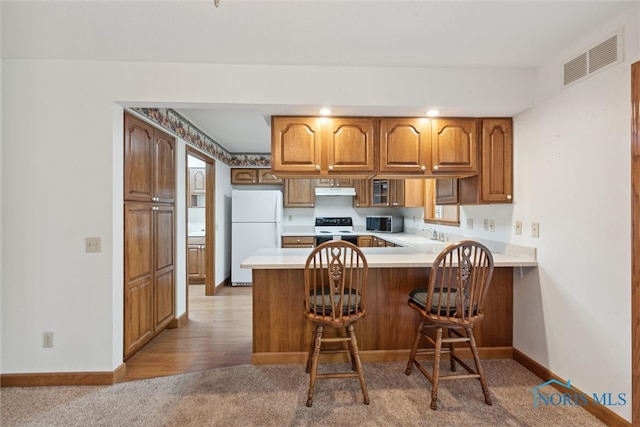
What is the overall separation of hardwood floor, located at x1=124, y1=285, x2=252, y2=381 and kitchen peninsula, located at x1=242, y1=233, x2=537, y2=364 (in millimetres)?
397

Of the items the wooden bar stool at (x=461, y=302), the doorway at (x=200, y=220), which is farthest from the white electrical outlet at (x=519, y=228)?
the doorway at (x=200, y=220)

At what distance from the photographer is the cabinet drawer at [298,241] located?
497 cm

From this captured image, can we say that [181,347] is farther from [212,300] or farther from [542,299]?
[542,299]

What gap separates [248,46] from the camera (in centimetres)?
195

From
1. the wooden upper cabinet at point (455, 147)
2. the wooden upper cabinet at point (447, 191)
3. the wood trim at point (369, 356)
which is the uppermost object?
the wooden upper cabinet at point (455, 147)

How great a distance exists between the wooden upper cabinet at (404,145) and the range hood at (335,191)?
107 inches

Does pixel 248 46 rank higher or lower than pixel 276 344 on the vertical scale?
higher

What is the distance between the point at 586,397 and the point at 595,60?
2041 millimetres

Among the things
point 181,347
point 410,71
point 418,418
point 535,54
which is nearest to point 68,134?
point 181,347

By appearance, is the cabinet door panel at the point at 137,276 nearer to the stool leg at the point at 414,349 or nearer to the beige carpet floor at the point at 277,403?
the beige carpet floor at the point at 277,403

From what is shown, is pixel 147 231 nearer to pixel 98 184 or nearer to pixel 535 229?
pixel 98 184

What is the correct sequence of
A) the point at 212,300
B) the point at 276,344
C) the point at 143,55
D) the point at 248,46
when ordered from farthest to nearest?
the point at 212,300, the point at 276,344, the point at 143,55, the point at 248,46

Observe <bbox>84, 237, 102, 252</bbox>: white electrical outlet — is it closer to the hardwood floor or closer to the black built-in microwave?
the hardwood floor

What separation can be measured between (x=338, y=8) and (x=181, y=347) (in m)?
2.93
